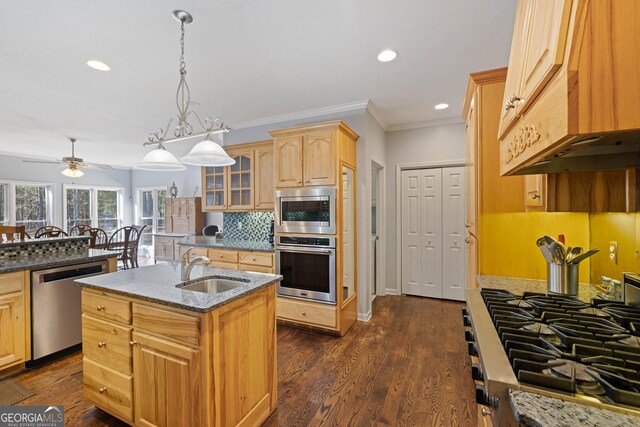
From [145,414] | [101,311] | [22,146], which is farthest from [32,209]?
[145,414]

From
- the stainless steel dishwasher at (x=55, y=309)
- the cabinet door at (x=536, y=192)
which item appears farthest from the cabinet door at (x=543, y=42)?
the stainless steel dishwasher at (x=55, y=309)

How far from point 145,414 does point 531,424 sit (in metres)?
1.83

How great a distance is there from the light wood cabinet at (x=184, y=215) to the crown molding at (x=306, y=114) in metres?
3.05

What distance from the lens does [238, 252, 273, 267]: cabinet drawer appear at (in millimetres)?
3270

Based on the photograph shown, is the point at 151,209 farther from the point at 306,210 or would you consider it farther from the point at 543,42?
the point at 543,42

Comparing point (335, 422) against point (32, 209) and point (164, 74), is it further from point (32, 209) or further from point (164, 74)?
point (32, 209)

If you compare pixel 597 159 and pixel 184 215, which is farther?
pixel 184 215

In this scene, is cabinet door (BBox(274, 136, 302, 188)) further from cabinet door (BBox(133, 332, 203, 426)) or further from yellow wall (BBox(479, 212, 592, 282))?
cabinet door (BBox(133, 332, 203, 426))

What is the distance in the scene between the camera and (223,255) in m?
3.52

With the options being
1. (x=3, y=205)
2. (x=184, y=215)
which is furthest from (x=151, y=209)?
(x=3, y=205)

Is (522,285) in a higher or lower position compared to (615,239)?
lower

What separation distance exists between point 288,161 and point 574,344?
279 centimetres

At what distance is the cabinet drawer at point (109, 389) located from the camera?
5.26ft

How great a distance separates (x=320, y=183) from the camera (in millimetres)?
3012
